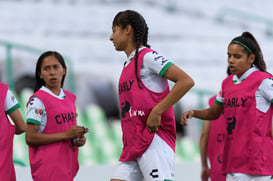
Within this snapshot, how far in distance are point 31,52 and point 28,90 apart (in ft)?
1.93

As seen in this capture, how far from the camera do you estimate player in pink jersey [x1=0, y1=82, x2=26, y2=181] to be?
3.97 metres

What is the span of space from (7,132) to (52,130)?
0.98 feet

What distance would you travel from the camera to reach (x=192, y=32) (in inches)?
643

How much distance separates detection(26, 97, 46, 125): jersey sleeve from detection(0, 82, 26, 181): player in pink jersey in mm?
78

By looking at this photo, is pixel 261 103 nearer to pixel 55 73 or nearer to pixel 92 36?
pixel 55 73

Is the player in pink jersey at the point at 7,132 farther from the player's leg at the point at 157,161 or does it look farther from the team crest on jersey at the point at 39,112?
the player's leg at the point at 157,161

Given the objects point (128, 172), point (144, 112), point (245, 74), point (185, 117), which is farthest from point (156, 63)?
point (245, 74)

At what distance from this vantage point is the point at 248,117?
13.0 feet

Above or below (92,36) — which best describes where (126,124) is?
above

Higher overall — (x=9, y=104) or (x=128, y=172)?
(x=9, y=104)

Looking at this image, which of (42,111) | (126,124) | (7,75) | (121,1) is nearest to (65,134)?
(42,111)

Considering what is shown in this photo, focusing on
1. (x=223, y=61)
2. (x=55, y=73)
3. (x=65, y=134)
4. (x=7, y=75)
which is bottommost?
(x=223, y=61)

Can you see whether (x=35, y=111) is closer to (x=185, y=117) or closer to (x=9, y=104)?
(x=9, y=104)

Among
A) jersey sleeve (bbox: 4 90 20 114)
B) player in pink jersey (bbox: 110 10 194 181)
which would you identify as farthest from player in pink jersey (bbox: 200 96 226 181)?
jersey sleeve (bbox: 4 90 20 114)
